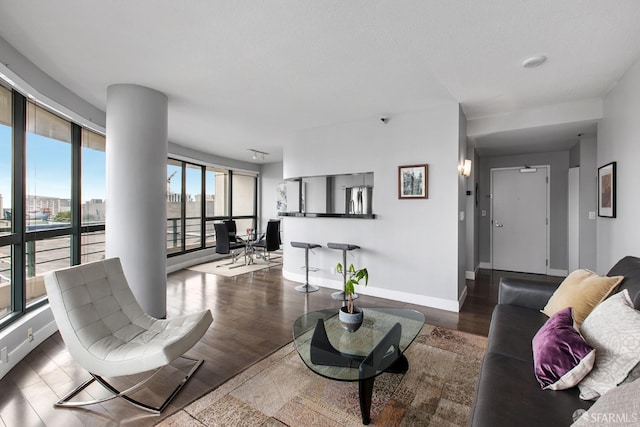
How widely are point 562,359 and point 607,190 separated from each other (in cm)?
271

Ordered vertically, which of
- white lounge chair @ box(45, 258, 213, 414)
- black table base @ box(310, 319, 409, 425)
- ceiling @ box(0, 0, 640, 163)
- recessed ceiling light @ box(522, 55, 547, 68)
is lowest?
black table base @ box(310, 319, 409, 425)

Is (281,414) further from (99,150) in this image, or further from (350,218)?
(99,150)

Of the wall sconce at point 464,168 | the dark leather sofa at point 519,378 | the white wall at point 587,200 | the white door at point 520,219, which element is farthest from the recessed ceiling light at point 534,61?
the white door at point 520,219

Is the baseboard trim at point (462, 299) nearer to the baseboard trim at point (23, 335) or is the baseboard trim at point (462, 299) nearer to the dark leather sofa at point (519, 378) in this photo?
the dark leather sofa at point (519, 378)

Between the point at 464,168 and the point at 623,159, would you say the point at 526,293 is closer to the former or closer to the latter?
the point at 623,159

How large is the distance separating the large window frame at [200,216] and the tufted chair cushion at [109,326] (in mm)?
3801

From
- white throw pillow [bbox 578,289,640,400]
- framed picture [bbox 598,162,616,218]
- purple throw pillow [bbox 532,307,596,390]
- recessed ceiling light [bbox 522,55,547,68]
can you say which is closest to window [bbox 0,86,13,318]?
purple throw pillow [bbox 532,307,596,390]

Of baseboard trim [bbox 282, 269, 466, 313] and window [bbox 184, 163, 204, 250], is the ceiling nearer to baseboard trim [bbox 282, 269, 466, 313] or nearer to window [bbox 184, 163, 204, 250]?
baseboard trim [bbox 282, 269, 466, 313]

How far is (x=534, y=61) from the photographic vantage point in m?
2.52

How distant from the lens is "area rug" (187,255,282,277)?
18.6 ft

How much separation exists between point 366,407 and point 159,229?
2582mm

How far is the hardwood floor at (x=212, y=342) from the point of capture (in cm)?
182

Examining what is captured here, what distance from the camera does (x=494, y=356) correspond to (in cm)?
170

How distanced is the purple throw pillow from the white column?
323 cm
